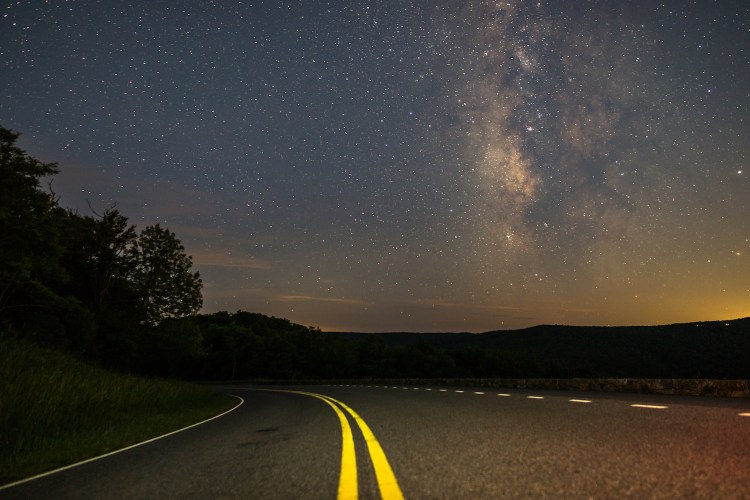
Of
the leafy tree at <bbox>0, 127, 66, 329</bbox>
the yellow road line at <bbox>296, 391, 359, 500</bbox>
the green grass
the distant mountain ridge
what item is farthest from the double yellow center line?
the distant mountain ridge

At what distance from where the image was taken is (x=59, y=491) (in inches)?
200

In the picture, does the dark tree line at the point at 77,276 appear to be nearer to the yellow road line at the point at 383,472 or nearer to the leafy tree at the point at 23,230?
the leafy tree at the point at 23,230

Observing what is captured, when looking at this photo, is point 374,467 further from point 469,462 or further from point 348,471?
point 469,462

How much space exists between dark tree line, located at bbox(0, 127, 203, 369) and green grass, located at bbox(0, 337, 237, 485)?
13.0 meters

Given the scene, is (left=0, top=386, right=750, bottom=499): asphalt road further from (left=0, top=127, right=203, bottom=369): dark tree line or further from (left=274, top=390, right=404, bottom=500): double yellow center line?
(left=0, top=127, right=203, bottom=369): dark tree line

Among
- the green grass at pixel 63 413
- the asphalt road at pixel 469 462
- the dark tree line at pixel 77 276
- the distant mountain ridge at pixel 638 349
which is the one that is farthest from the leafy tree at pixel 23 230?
the distant mountain ridge at pixel 638 349

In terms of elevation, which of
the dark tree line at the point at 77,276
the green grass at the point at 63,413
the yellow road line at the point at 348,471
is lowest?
the green grass at the point at 63,413

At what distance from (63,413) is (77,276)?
128 ft

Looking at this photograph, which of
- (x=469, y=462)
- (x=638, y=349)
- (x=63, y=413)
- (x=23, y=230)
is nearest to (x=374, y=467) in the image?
(x=469, y=462)

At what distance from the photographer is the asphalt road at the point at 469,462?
364 centimetres

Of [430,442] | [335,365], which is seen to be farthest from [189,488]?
[335,365]

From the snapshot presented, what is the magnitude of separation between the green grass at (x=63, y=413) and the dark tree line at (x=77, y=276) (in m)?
13.0

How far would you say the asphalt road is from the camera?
364 cm

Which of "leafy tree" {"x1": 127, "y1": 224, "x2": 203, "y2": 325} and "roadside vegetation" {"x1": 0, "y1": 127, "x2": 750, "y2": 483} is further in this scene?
"leafy tree" {"x1": 127, "y1": 224, "x2": 203, "y2": 325}
